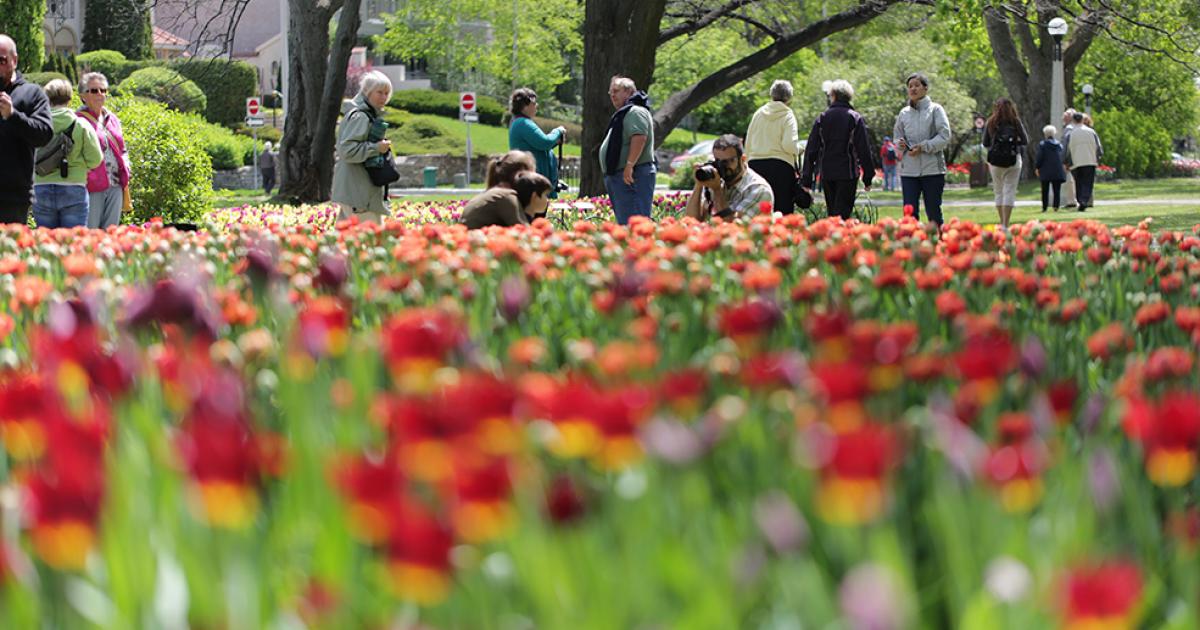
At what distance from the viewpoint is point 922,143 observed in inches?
574

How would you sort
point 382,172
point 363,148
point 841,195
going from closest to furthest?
point 363,148 → point 382,172 → point 841,195

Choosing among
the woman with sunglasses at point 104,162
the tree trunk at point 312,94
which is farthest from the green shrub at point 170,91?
the woman with sunglasses at point 104,162

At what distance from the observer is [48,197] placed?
11.4 m

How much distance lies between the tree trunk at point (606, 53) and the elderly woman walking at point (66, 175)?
8.38 meters

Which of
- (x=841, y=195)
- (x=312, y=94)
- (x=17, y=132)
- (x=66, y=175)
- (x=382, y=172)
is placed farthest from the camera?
(x=312, y=94)

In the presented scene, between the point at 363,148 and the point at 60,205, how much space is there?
92.7 inches

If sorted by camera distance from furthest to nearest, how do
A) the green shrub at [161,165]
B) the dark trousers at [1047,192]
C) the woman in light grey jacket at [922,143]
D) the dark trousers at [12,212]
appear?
the dark trousers at [1047,192], the green shrub at [161,165], the woman in light grey jacket at [922,143], the dark trousers at [12,212]

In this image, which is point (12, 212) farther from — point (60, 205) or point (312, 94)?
point (312, 94)

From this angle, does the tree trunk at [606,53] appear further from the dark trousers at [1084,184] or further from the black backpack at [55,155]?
the dark trousers at [1084,184]

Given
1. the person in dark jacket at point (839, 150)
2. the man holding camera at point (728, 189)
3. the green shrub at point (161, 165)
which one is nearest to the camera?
the man holding camera at point (728, 189)

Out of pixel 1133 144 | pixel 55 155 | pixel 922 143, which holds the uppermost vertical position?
pixel 1133 144

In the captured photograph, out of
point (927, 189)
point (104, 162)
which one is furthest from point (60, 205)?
point (927, 189)

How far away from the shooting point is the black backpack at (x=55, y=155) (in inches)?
440

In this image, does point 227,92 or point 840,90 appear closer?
point 840,90
